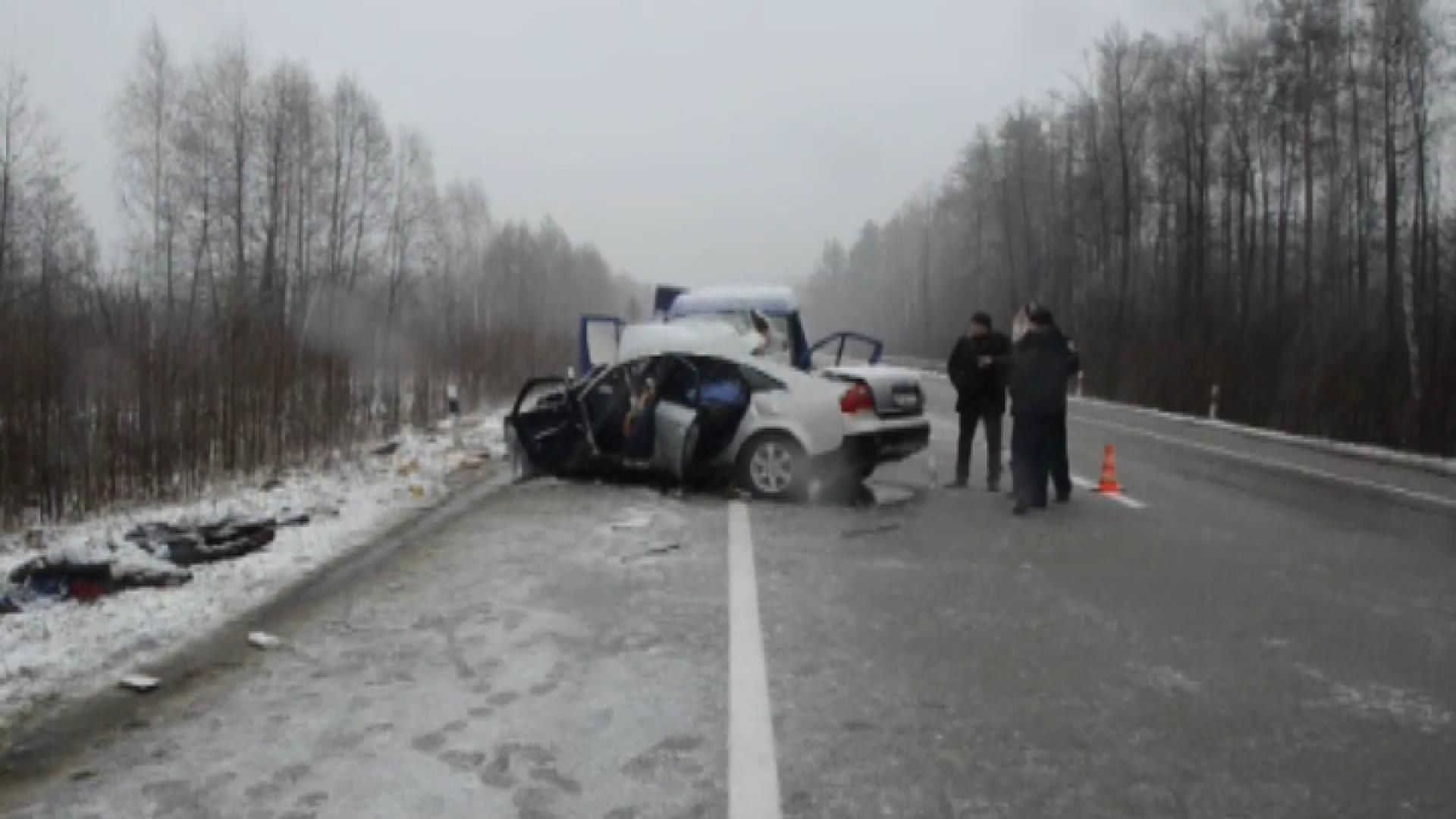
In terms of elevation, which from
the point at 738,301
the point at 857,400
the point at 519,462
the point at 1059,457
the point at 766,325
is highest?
the point at 738,301

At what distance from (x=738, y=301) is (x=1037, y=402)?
764 cm

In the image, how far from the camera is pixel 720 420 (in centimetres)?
1063

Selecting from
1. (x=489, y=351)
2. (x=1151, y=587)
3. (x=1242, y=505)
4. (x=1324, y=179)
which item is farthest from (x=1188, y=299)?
(x=1151, y=587)

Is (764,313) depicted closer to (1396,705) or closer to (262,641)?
(262,641)

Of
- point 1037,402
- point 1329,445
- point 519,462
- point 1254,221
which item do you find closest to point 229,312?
point 519,462

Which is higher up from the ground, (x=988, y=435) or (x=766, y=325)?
(x=766, y=325)

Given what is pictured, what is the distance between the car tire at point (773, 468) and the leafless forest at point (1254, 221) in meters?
13.0

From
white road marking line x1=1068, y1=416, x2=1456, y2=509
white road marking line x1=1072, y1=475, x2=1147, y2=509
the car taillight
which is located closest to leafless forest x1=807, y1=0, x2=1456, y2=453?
white road marking line x1=1068, y1=416, x2=1456, y2=509

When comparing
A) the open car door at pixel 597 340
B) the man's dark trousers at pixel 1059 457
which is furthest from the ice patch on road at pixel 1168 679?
the open car door at pixel 597 340

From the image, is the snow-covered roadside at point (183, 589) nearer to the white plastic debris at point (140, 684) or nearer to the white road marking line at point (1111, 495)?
the white plastic debris at point (140, 684)

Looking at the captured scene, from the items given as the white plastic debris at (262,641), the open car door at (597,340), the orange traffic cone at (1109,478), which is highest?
the open car door at (597,340)

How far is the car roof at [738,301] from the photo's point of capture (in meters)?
16.7

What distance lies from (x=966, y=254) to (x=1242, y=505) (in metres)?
73.7

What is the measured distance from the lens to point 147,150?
43344 millimetres
